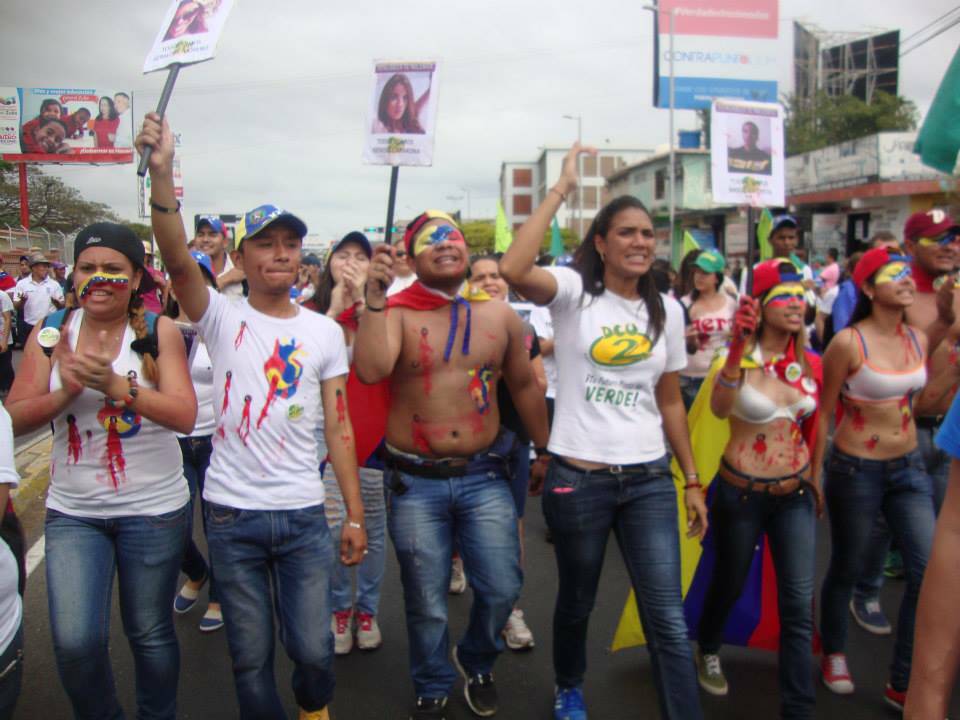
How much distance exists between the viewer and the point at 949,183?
2.14m

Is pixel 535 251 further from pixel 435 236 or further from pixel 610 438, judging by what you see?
pixel 610 438

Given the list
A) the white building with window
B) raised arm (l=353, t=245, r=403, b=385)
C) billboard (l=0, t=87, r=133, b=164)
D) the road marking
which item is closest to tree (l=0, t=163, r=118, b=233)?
billboard (l=0, t=87, r=133, b=164)

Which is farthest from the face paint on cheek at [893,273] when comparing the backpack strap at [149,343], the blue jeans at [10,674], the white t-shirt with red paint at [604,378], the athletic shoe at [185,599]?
the athletic shoe at [185,599]

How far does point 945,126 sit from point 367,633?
3.34 m

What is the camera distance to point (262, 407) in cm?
276

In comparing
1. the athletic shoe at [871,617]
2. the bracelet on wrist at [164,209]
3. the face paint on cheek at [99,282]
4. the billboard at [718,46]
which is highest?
the billboard at [718,46]

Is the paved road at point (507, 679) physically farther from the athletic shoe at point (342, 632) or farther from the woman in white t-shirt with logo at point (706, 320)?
the woman in white t-shirt with logo at point (706, 320)

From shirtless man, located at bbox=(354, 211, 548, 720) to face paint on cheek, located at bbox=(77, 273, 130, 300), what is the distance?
0.87m

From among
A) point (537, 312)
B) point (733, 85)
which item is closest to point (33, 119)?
point (733, 85)

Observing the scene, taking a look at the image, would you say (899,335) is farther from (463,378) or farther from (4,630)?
(4,630)

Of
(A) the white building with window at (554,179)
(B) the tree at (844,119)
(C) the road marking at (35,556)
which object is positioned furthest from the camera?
(A) the white building with window at (554,179)

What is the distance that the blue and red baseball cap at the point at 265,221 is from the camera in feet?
9.42

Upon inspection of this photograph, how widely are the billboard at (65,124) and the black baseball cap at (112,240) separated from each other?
3167 cm

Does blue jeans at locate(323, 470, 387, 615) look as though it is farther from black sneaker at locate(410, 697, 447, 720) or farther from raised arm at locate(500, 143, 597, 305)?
raised arm at locate(500, 143, 597, 305)
